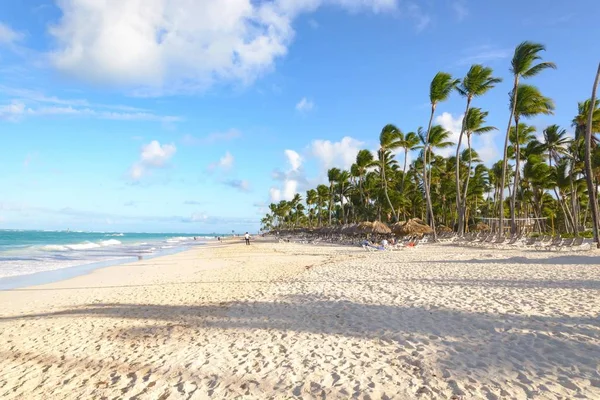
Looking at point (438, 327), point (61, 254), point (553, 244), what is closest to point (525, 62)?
point (553, 244)

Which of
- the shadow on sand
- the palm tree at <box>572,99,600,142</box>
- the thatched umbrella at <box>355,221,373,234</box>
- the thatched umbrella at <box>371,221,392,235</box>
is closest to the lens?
the shadow on sand

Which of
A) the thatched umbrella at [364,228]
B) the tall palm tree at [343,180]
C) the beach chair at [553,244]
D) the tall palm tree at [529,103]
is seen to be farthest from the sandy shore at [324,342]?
the tall palm tree at [343,180]

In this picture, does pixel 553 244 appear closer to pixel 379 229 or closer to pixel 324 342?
pixel 379 229

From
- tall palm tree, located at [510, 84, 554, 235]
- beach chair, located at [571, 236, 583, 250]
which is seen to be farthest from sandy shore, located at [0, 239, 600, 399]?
tall palm tree, located at [510, 84, 554, 235]

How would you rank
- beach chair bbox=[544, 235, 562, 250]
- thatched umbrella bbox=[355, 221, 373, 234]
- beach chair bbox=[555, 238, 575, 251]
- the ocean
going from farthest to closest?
thatched umbrella bbox=[355, 221, 373, 234], the ocean, beach chair bbox=[544, 235, 562, 250], beach chair bbox=[555, 238, 575, 251]

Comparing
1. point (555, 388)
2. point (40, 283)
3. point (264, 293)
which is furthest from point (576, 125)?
point (40, 283)

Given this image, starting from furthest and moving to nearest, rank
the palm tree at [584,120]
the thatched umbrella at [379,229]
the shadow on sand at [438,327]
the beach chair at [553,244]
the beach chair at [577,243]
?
the thatched umbrella at [379,229], the palm tree at [584,120], the beach chair at [553,244], the beach chair at [577,243], the shadow on sand at [438,327]

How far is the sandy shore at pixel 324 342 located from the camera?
4137mm

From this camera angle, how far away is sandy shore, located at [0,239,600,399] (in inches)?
163

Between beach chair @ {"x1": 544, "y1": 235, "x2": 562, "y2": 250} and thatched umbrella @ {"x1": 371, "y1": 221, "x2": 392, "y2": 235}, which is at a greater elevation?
thatched umbrella @ {"x1": 371, "y1": 221, "x2": 392, "y2": 235}

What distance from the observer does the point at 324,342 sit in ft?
18.4

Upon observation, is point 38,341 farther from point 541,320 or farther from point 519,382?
point 541,320

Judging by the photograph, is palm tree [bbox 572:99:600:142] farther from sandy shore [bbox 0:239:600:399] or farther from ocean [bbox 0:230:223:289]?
ocean [bbox 0:230:223:289]

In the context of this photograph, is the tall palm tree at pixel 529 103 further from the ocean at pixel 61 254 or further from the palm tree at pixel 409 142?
the ocean at pixel 61 254
